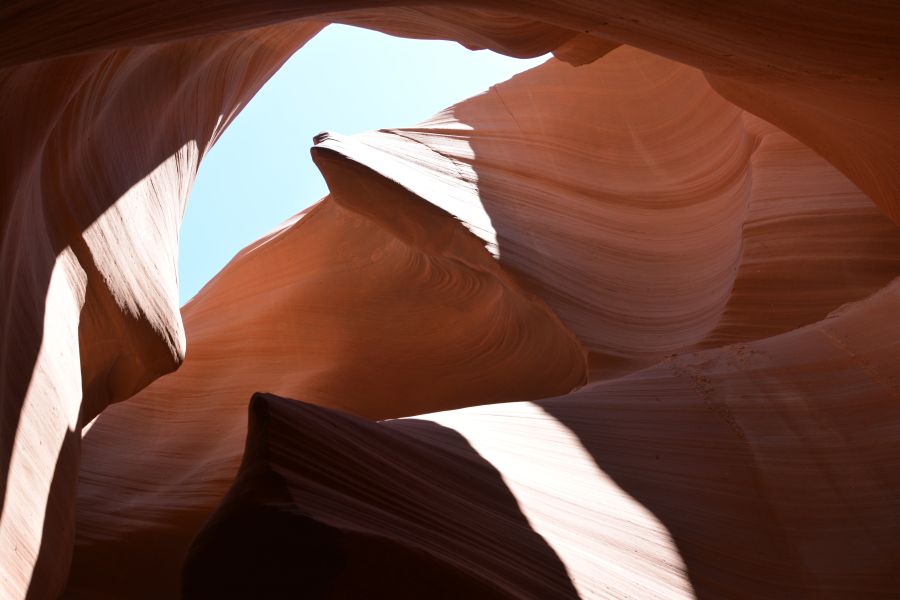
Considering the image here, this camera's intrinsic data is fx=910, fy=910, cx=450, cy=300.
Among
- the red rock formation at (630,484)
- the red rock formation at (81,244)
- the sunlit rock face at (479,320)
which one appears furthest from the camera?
the red rock formation at (81,244)

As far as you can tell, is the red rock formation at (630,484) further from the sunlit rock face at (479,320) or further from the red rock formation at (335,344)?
the red rock formation at (335,344)

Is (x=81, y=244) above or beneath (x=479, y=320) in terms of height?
above

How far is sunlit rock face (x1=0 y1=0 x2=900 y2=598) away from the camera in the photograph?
2137 millimetres

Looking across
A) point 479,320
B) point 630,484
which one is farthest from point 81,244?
point 479,320

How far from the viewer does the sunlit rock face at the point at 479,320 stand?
7.01ft

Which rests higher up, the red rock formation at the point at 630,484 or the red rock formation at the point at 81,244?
the red rock formation at the point at 81,244

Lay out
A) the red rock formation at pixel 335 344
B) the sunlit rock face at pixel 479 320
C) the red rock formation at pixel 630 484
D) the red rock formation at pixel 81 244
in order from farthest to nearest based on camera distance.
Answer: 1. the red rock formation at pixel 335 344
2. the red rock formation at pixel 81 244
3. the sunlit rock face at pixel 479 320
4. the red rock formation at pixel 630 484

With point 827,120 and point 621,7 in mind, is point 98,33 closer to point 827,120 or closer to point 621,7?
point 621,7

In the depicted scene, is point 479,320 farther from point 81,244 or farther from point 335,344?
point 81,244

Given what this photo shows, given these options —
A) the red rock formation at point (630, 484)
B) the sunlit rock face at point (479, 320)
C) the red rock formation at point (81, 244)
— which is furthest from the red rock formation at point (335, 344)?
the red rock formation at point (630, 484)

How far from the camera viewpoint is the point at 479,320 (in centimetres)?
598

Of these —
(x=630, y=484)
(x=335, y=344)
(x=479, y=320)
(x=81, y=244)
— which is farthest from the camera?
(x=335, y=344)

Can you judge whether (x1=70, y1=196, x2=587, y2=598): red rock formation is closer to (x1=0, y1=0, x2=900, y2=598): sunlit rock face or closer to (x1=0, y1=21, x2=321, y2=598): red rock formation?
(x1=0, y1=0, x2=900, y2=598): sunlit rock face

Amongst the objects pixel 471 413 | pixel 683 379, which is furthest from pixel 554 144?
pixel 471 413
